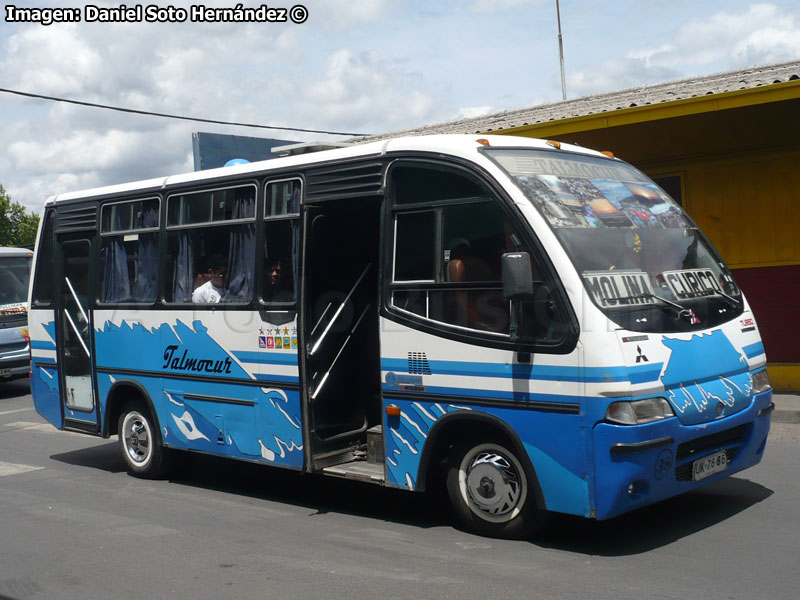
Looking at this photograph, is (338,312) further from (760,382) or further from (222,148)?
(222,148)

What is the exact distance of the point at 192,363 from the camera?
27.1 feet

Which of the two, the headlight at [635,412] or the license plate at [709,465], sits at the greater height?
the headlight at [635,412]

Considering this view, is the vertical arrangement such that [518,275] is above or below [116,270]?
below

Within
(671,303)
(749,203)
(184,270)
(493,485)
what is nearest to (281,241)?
(184,270)

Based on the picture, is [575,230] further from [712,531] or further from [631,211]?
[712,531]

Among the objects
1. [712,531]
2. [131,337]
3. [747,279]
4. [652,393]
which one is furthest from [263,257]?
[747,279]

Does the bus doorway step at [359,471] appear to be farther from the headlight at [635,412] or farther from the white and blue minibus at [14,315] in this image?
the white and blue minibus at [14,315]

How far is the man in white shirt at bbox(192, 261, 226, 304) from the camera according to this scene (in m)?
8.04

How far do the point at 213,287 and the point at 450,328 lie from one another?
2709 mm

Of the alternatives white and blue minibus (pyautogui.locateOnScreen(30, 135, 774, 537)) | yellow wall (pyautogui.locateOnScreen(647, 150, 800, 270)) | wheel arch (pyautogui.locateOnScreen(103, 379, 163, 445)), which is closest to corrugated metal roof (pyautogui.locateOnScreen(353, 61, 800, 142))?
yellow wall (pyautogui.locateOnScreen(647, 150, 800, 270))

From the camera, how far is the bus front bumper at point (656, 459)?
5430 mm

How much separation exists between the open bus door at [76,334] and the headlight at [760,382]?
630cm

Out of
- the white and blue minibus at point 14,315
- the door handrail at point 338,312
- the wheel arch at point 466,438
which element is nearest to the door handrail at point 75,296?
the door handrail at point 338,312

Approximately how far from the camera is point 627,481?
5.45 metres
